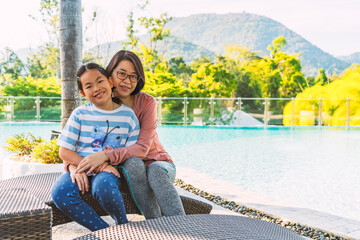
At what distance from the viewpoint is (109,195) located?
75.0 inches

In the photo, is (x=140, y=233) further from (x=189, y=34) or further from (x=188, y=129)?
(x=189, y=34)

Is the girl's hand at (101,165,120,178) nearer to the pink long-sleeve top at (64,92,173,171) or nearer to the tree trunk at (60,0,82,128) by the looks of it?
the pink long-sleeve top at (64,92,173,171)

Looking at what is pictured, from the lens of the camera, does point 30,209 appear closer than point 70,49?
Yes

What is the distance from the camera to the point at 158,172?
2.05 metres

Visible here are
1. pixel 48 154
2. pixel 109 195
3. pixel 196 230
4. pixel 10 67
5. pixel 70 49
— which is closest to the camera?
pixel 196 230

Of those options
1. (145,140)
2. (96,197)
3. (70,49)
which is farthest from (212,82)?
(96,197)

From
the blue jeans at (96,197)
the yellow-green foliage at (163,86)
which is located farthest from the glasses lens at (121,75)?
the yellow-green foliage at (163,86)

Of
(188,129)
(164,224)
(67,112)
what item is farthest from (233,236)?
(188,129)

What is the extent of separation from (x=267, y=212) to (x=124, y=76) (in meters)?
1.96

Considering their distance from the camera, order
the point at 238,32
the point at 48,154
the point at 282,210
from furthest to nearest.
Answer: the point at 238,32 → the point at 48,154 → the point at 282,210

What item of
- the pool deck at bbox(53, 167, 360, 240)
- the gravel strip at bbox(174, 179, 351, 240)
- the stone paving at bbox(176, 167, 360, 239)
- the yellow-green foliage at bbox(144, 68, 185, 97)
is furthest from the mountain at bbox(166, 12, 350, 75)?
the gravel strip at bbox(174, 179, 351, 240)

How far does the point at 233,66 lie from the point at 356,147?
2460cm

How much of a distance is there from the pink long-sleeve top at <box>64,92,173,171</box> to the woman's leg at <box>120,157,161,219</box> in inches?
2.3

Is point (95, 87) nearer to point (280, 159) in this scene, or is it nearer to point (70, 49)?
point (70, 49)
